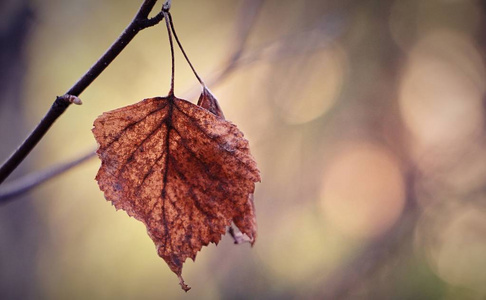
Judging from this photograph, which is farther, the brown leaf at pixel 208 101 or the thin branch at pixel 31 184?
the thin branch at pixel 31 184

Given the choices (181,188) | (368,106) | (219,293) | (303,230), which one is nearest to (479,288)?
(303,230)

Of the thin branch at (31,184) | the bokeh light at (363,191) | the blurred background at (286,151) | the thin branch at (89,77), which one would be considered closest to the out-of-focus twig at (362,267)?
the blurred background at (286,151)

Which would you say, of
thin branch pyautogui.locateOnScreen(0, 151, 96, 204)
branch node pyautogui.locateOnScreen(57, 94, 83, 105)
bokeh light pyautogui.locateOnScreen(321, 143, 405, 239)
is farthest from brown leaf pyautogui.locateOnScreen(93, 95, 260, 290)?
bokeh light pyautogui.locateOnScreen(321, 143, 405, 239)

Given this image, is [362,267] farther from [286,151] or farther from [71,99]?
[71,99]

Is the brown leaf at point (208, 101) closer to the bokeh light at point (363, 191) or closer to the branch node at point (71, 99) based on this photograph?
the branch node at point (71, 99)

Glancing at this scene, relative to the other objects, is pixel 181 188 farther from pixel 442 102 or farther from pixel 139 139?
pixel 442 102

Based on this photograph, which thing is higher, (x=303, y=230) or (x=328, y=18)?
(x=328, y=18)

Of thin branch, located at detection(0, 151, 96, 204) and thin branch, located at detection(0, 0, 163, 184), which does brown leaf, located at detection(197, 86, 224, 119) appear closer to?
thin branch, located at detection(0, 0, 163, 184)
